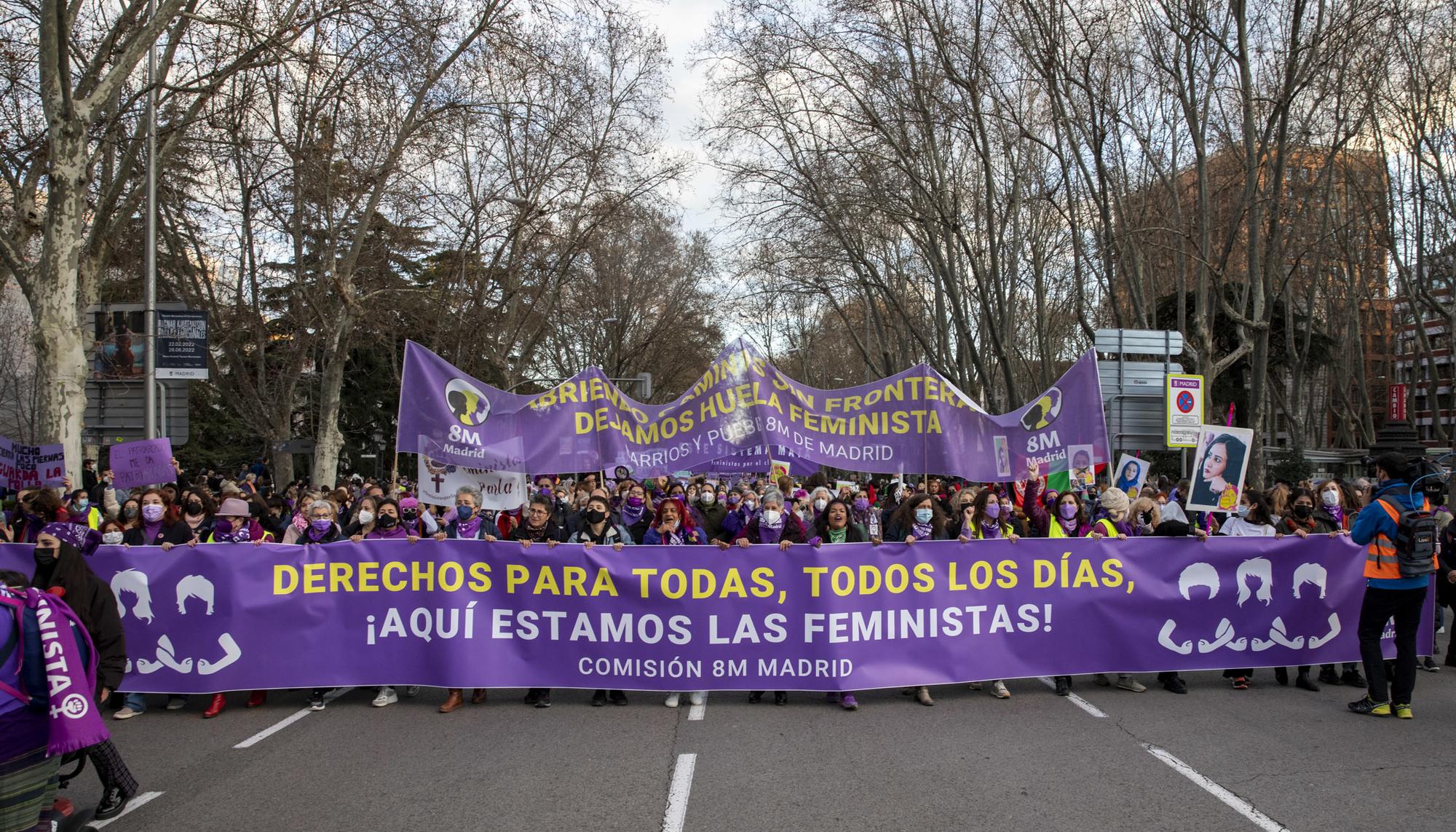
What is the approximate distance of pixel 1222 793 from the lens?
17.5 feet

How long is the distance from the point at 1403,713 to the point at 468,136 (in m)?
20.2

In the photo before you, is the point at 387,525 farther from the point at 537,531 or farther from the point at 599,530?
the point at 599,530

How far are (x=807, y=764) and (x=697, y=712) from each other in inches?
62.0

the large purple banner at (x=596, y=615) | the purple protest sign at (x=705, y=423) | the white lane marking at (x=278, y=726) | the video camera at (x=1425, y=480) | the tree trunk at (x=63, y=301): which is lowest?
the white lane marking at (x=278, y=726)

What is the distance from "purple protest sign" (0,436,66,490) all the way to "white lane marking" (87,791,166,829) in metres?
7.78

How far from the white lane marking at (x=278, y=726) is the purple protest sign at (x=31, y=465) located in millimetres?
6141

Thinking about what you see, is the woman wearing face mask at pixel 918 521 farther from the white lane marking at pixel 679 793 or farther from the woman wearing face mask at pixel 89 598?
the woman wearing face mask at pixel 89 598

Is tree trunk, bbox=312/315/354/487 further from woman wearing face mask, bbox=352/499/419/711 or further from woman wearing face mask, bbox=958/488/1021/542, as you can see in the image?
woman wearing face mask, bbox=958/488/1021/542

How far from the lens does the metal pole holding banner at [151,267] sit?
1499 centimetres

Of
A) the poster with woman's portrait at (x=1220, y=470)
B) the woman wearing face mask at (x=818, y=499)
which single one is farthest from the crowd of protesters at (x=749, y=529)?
the woman wearing face mask at (x=818, y=499)

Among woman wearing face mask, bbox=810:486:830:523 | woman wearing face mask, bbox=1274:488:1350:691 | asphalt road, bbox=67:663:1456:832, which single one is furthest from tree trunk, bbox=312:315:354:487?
woman wearing face mask, bbox=1274:488:1350:691

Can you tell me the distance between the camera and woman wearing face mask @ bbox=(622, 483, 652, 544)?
9.11 meters

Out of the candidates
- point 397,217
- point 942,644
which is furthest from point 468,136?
point 942,644

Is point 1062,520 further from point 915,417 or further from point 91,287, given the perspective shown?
point 91,287
